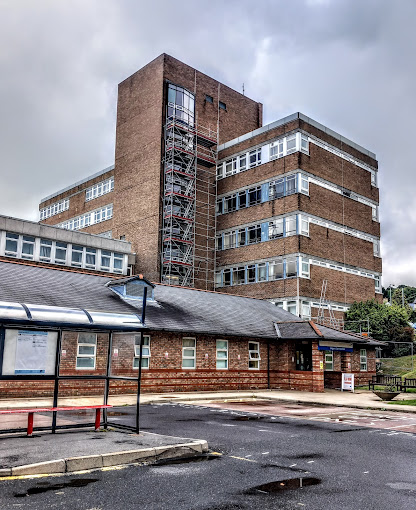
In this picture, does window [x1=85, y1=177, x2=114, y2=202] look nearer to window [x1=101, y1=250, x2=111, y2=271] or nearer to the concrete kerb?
window [x1=101, y1=250, x2=111, y2=271]

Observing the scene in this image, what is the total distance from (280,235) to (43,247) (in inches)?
762

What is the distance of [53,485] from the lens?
6.60m

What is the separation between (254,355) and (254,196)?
20883mm

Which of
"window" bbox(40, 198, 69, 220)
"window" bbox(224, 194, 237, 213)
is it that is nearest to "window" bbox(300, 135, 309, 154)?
"window" bbox(224, 194, 237, 213)

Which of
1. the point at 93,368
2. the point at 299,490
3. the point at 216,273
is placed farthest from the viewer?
the point at 216,273

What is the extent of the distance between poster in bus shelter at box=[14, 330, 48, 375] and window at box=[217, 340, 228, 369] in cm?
1705

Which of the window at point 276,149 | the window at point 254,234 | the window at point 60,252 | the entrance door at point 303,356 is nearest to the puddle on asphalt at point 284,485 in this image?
the entrance door at point 303,356

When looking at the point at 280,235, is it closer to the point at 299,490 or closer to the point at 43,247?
the point at 43,247

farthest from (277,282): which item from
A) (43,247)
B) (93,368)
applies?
(93,368)

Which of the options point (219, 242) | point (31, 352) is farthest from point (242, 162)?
point (31, 352)

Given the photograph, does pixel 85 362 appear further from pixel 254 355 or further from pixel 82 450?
pixel 82 450

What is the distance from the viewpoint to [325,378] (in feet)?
98.8

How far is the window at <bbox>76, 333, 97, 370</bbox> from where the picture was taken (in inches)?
830

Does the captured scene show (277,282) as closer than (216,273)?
Yes
